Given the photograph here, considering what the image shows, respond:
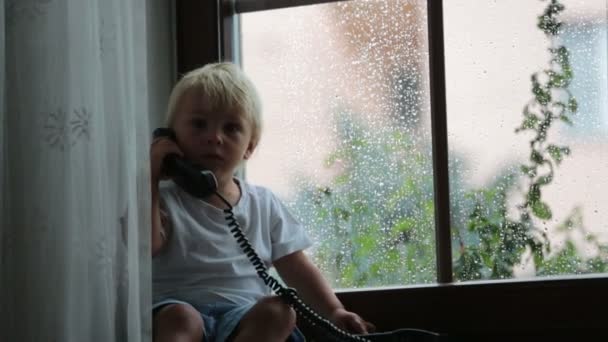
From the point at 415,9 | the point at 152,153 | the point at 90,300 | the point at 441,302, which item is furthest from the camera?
the point at 415,9

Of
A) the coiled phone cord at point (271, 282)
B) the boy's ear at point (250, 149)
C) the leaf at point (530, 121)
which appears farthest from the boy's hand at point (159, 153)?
the leaf at point (530, 121)

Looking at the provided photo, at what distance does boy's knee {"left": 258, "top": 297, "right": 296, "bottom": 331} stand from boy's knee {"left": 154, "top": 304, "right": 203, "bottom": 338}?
102 mm

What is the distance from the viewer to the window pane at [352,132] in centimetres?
158

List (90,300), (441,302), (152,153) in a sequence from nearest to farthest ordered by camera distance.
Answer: (90,300) < (152,153) < (441,302)

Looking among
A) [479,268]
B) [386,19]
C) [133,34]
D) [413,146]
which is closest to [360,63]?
[386,19]

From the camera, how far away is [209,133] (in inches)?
54.0

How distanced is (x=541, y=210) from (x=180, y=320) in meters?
0.80

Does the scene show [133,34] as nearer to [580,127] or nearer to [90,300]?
[90,300]

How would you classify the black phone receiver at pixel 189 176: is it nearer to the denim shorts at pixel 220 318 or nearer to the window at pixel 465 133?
the denim shorts at pixel 220 318

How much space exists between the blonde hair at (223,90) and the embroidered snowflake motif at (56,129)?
510 millimetres

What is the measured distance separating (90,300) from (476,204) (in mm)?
903

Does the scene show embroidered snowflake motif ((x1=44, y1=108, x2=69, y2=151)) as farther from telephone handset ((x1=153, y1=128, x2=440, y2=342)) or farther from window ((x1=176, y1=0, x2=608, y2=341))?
window ((x1=176, y1=0, x2=608, y2=341))

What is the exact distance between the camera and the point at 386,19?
162cm

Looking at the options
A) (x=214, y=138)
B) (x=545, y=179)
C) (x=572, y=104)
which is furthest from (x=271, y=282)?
(x=572, y=104)
